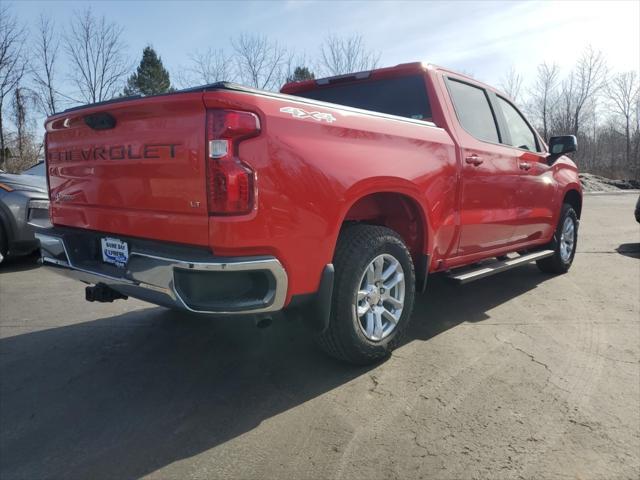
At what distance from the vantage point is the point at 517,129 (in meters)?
4.98

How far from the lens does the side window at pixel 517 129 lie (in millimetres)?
4770

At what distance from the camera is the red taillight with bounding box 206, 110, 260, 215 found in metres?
2.18

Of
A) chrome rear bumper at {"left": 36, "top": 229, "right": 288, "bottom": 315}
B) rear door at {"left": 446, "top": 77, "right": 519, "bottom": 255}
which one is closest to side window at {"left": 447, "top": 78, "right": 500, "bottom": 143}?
rear door at {"left": 446, "top": 77, "right": 519, "bottom": 255}

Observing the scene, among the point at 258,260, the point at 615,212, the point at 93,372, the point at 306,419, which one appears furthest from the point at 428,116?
the point at 615,212

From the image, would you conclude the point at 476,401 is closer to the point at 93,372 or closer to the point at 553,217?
the point at 93,372

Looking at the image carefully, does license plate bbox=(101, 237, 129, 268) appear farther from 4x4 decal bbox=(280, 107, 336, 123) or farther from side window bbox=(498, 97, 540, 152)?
side window bbox=(498, 97, 540, 152)

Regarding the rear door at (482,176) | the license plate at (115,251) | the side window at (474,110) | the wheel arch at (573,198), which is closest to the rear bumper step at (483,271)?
the rear door at (482,176)

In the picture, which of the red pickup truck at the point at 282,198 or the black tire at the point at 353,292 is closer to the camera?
the red pickup truck at the point at 282,198

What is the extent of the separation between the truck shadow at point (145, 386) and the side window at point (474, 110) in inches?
65.1

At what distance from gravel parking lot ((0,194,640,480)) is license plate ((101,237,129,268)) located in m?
0.78

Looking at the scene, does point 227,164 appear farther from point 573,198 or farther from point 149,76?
point 149,76

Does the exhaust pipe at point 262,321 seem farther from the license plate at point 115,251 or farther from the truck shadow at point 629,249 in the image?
the truck shadow at point 629,249

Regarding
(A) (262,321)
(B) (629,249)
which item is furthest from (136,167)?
(B) (629,249)

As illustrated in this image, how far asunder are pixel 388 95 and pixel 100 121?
2.30 meters
